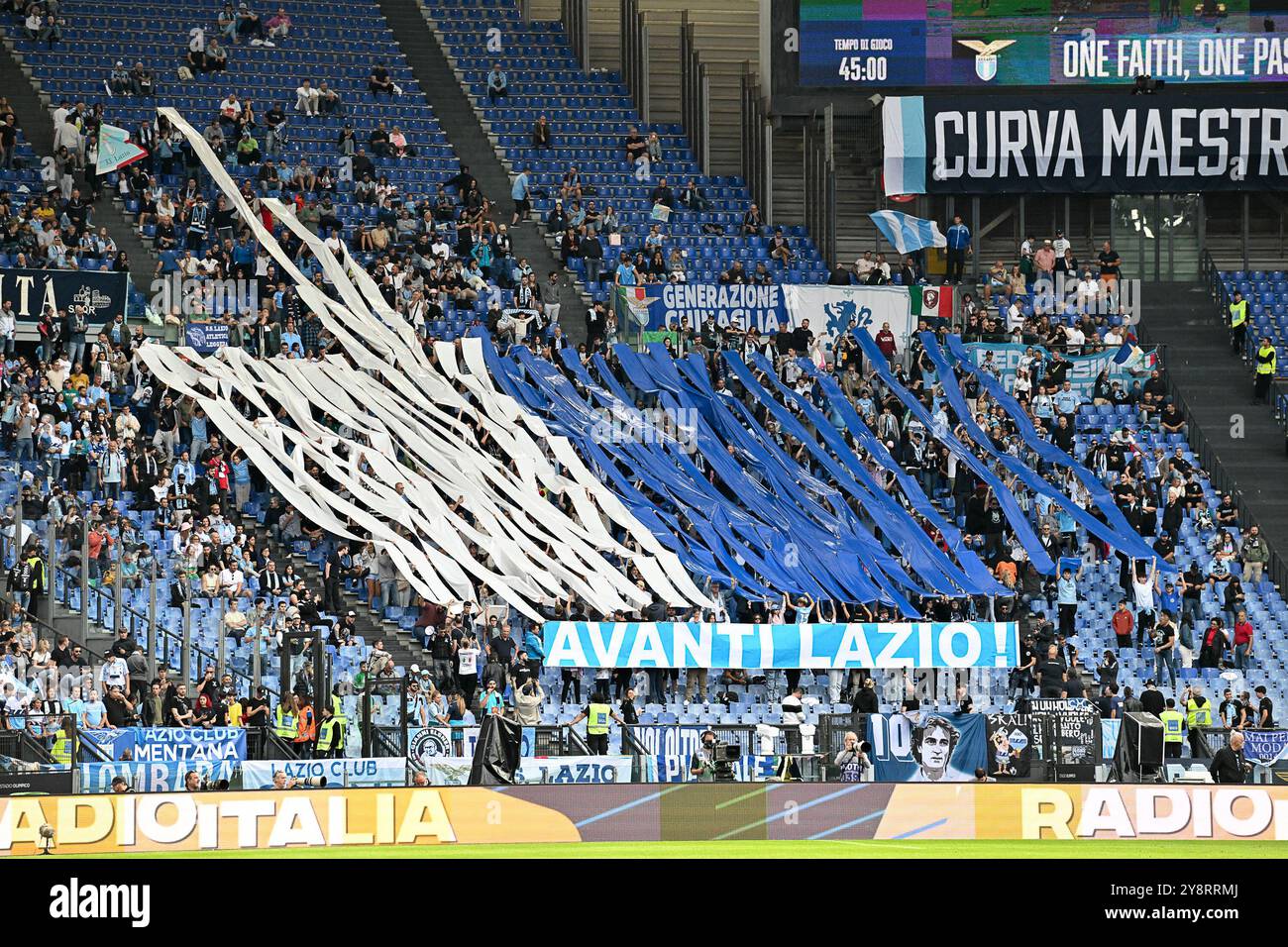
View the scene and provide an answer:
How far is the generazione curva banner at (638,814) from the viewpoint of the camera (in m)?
25.0

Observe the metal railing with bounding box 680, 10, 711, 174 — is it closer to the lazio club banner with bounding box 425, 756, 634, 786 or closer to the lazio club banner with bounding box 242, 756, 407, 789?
the lazio club banner with bounding box 425, 756, 634, 786

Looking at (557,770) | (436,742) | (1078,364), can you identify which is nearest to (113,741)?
(436,742)

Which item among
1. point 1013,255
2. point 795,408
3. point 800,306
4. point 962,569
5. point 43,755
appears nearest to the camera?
point 43,755

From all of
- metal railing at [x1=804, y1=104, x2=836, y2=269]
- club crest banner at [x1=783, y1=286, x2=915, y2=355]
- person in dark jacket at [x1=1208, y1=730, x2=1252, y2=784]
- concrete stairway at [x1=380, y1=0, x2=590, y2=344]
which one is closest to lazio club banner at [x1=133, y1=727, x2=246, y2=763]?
person in dark jacket at [x1=1208, y1=730, x2=1252, y2=784]

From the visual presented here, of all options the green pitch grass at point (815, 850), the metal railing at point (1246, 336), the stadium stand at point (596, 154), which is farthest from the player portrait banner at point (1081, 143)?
the green pitch grass at point (815, 850)

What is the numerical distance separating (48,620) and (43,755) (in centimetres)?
658

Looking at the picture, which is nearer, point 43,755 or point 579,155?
point 43,755

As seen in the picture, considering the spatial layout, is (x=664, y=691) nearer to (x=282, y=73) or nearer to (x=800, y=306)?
(x=800, y=306)

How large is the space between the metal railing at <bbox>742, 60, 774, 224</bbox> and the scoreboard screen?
2924 mm

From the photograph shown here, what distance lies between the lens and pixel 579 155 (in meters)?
50.3

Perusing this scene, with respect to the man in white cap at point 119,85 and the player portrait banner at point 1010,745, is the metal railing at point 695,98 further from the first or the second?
the player portrait banner at point 1010,745

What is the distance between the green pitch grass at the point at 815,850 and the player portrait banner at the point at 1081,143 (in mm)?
22801
